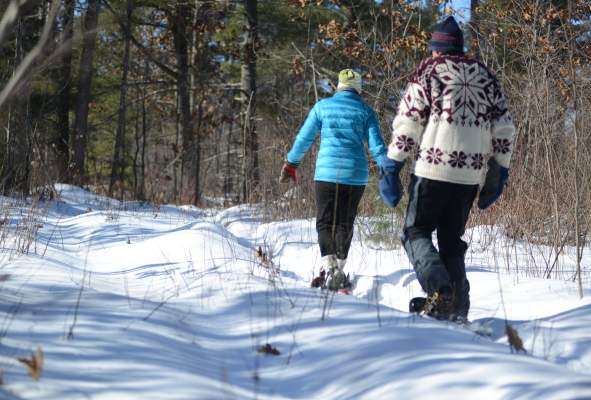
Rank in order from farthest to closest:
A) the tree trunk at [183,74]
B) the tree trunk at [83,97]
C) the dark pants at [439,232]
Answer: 1. the tree trunk at [183,74]
2. the tree trunk at [83,97]
3. the dark pants at [439,232]

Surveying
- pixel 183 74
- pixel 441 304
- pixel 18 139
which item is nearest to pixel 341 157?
pixel 441 304

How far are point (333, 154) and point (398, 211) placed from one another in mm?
2289

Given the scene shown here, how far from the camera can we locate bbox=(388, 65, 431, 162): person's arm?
408 centimetres

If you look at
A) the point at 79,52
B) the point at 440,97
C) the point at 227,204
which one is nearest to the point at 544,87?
the point at 440,97

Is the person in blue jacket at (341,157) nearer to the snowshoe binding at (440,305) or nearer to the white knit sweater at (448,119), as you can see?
the white knit sweater at (448,119)

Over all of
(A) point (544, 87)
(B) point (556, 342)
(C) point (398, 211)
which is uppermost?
(A) point (544, 87)

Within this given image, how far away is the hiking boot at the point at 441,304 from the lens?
3.99 m

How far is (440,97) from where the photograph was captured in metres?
4.04

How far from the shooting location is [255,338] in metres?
3.16

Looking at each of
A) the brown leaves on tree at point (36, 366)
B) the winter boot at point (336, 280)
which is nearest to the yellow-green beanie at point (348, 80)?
the winter boot at point (336, 280)

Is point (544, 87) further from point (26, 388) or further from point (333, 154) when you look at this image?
point (26, 388)

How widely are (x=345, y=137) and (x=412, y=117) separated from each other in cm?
146

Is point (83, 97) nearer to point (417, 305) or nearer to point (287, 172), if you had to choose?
point (287, 172)

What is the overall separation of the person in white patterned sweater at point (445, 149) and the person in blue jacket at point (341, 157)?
4.08 feet
